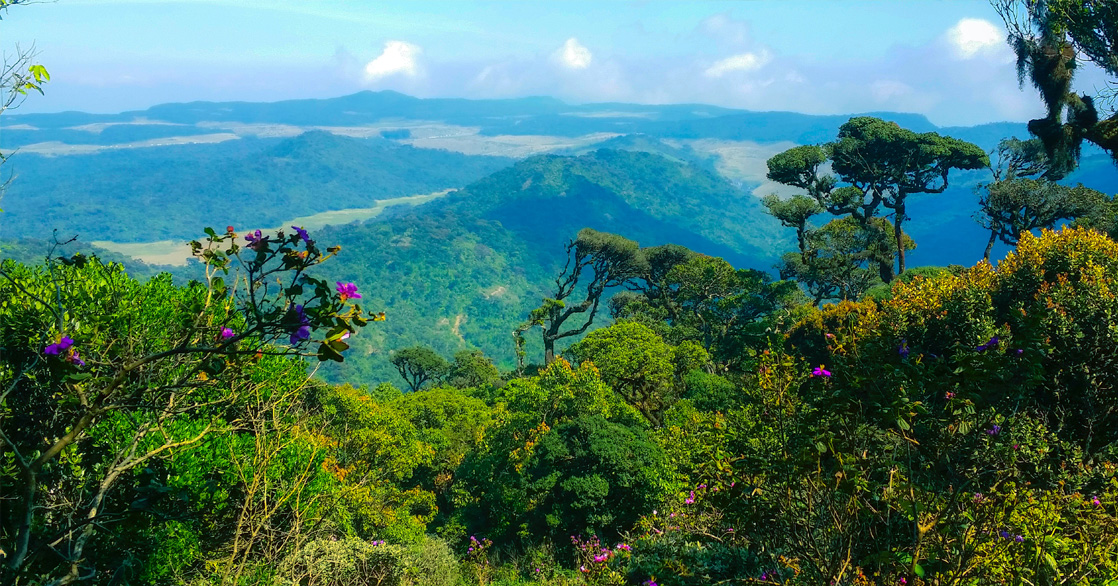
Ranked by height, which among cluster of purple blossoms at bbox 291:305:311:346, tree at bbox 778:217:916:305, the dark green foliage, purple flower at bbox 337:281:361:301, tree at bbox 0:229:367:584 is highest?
purple flower at bbox 337:281:361:301

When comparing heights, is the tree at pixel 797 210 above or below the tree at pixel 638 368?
above

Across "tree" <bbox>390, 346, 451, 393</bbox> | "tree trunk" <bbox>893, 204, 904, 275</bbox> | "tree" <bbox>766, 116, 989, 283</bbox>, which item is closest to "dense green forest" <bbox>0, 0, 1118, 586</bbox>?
"tree" <bbox>766, 116, 989, 283</bbox>

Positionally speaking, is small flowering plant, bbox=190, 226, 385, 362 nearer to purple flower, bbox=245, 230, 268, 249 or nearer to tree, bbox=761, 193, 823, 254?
purple flower, bbox=245, 230, 268, 249

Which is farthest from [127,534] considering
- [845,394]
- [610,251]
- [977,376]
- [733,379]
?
[610,251]

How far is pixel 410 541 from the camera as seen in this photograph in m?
17.5

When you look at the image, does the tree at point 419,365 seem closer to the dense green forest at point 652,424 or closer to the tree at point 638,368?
the dense green forest at point 652,424

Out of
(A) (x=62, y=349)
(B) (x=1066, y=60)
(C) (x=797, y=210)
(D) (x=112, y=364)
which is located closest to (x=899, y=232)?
(C) (x=797, y=210)

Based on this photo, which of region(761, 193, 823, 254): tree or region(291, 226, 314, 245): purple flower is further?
region(761, 193, 823, 254): tree

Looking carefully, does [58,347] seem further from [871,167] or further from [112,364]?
[871,167]

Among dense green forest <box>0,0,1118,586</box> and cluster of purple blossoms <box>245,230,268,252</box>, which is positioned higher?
cluster of purple blossoms <box>245,230,268,252</box>

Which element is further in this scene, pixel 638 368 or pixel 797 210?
pixel 797 210

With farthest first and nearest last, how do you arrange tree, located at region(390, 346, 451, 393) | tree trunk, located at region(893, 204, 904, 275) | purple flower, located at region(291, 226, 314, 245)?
tree, located at region(390, 346, 451, 393), tree trunk, located at region(893, 204, 904, 275), purple flower, located at region(291, 226, 314, 245)

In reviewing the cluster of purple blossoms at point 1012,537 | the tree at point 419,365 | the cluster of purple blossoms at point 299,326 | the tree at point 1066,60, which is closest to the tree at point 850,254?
the tree at point 1066,60

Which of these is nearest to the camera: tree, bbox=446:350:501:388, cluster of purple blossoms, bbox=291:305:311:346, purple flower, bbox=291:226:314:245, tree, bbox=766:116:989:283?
A: cluster of purple blossoms, bbox=291:305:311:346
